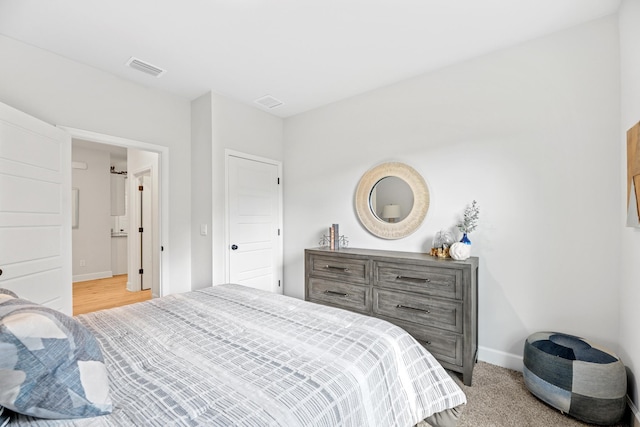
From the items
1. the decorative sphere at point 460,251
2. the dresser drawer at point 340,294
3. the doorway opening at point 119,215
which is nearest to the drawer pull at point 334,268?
the dresser drawer at point 340,294

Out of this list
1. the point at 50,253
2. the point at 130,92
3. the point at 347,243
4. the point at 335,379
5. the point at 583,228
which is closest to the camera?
the point at 335,379

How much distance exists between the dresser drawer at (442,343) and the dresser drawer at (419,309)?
0.05 metres

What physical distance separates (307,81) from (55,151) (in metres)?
2.39

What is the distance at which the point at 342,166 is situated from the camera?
3463 mm

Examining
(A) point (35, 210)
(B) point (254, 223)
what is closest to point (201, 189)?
(B) point (254, 223)

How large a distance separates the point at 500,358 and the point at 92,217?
23.0 feet

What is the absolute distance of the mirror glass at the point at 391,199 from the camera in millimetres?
2945

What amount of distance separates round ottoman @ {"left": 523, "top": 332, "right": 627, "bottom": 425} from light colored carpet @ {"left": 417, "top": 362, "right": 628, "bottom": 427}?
68mm

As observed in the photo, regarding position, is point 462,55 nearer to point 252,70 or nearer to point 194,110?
point 252,70

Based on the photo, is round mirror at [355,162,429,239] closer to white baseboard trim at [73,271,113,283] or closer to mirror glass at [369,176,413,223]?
mirror glass at [369,176,413,223]

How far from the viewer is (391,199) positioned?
3.05 meters

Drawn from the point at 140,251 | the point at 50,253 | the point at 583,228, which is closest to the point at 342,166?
the point at 583,228

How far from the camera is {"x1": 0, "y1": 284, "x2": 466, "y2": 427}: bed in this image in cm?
86

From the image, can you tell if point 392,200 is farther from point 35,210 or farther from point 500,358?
point 35,210
